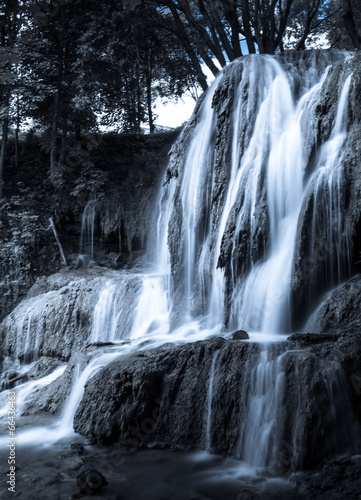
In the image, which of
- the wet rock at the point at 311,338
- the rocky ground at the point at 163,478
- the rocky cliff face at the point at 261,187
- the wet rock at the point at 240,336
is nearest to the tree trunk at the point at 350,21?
the rocky cliff face at the point at 261,187

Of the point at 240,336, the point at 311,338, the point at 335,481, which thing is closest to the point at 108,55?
the point at 240,336

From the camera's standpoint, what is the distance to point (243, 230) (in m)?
8.12

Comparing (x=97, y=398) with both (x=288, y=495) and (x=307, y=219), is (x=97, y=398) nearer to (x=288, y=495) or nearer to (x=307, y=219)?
(x=288, y=495)

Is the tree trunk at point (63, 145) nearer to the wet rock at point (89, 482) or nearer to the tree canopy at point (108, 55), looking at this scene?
the tree canopy at point (108, 55)

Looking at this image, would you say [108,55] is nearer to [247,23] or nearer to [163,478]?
[247,23]

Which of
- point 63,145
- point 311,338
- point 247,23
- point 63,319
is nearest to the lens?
point 311,338

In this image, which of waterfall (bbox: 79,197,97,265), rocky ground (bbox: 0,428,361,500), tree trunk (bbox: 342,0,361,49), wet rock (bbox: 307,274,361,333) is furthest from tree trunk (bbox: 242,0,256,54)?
rocky ground (bbox: 0,428,361,500)

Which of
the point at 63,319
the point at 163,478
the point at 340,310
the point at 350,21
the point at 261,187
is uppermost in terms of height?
the point at 350,21

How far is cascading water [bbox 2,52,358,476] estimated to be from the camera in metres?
6.73

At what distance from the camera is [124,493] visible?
4367 mm

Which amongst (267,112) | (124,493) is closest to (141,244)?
(267,112)

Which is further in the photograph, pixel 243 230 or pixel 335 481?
pixel 243 230

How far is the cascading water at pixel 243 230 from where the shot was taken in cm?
673

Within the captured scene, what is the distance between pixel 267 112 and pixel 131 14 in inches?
309
